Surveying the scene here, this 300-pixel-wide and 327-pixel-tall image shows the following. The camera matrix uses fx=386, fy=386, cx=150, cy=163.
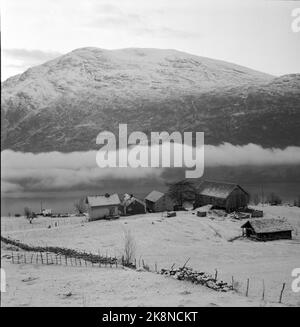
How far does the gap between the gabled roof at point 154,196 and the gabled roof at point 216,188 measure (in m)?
5.57

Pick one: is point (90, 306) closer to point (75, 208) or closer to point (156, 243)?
point (156, 243)

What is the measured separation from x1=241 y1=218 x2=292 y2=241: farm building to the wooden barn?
13850 millimetres

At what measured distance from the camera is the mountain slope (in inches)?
2281

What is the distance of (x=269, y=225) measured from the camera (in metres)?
30.8

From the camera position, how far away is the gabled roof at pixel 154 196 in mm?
47175

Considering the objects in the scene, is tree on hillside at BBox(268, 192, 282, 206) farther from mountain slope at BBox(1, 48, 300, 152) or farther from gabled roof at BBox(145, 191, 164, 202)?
gabled roof at BBox(145, 191, 164, 202)

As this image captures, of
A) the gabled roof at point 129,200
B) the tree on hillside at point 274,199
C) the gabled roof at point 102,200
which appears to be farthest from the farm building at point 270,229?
the tree on hillside at point 274,199

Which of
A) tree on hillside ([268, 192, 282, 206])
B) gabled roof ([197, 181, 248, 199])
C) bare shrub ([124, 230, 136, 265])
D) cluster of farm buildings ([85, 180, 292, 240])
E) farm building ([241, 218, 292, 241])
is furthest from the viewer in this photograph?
tree on hillside ([268, 192, 282, 206])

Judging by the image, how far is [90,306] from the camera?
1666 centimetres

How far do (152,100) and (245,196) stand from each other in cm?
3158

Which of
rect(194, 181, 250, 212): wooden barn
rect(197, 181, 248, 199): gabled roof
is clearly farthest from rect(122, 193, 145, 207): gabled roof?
rect(197, 181, 248, 199): gabled roof

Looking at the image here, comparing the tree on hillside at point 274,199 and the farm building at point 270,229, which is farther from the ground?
the tree on hillside at point 274,199

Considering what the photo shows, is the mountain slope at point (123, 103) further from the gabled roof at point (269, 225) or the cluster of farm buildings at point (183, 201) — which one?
the gabled roof at point (269, 225)

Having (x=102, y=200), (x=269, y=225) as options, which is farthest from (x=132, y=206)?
(x=269, y=225)
